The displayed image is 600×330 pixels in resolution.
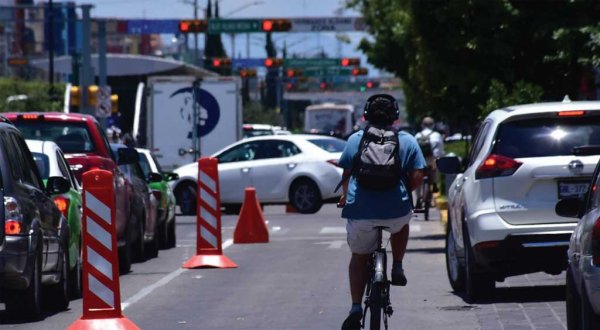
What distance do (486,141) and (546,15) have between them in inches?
310

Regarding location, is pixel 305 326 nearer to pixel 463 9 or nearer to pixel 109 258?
pixel 109 258

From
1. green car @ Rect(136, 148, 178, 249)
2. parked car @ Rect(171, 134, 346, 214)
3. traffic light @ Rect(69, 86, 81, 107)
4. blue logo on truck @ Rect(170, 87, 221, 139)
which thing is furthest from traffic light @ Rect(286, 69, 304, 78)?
green car @ Rect(136, 148, 178, 249)

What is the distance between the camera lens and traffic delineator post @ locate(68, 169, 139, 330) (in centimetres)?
1132

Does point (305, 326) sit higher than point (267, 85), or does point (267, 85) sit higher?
point (305, 326)

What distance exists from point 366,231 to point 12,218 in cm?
332

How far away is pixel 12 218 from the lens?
1220cm

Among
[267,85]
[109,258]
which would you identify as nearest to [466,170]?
[109,258]

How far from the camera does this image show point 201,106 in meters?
37.6

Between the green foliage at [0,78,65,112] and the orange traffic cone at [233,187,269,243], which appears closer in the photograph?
the orange traffic cone at [233,187,269,243]

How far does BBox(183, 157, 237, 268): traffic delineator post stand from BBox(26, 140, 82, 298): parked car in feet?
10.6

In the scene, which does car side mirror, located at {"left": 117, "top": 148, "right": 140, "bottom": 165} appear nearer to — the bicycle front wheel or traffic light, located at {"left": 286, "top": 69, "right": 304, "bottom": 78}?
the bicycle front wheel

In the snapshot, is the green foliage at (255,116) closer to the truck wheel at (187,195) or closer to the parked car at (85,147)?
the truck wheel at (187,195)

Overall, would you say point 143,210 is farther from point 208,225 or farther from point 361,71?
point 361,71

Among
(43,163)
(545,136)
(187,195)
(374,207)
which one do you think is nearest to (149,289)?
(43,163)
